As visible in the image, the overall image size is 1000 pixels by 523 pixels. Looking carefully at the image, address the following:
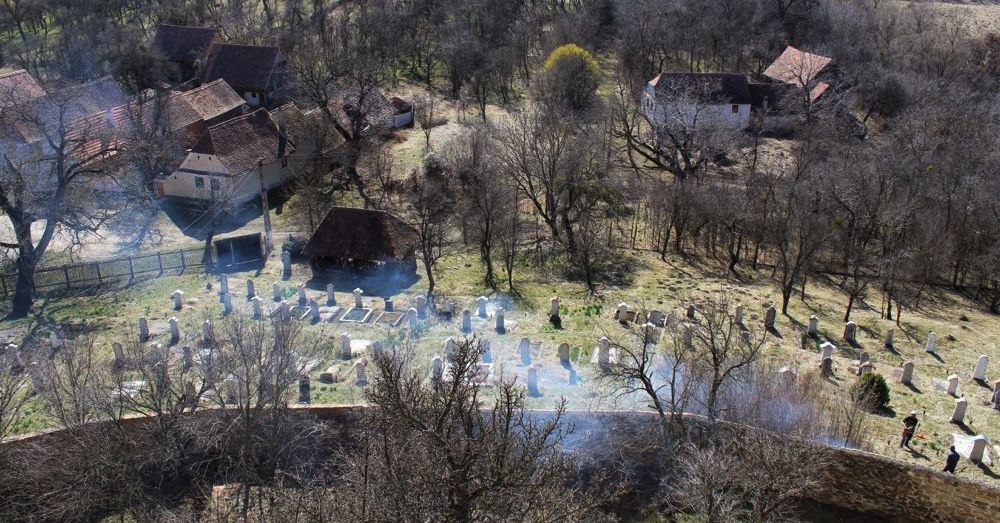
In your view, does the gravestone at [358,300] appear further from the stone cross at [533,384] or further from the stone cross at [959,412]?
the stone cross at [959,412]

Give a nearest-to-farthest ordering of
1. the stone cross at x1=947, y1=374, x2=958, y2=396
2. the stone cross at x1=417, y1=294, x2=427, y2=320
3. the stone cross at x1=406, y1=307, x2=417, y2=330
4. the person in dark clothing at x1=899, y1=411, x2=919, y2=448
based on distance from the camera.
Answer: the person in dark clothing at x1=899, y1=411, x2=919, y2=448 → the stone cross at x1=947, y1=374, x2=958, y2=396 → the stone cross at x1=406, y1=307, x2=417, y2=330 → the stone cross at x1=417, y1=294, x2=427, y2=320

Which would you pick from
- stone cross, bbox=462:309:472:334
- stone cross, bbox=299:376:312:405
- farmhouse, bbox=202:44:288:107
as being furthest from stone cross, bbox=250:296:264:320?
farmhouse, bbox=202:44:288:107

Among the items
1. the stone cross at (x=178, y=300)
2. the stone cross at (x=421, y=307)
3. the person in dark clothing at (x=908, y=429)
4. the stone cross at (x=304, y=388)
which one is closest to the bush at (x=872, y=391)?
the person in dark clothing at (x=908, y=429)

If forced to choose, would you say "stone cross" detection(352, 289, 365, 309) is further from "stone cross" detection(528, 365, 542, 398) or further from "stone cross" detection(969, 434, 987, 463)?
"stone cross" detection(969, 434, 987, 463)

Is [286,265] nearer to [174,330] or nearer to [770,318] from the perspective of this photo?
[174,330]

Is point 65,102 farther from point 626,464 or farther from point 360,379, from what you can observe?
point 626,464

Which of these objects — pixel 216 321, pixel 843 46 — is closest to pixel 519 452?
pixel 216 321
